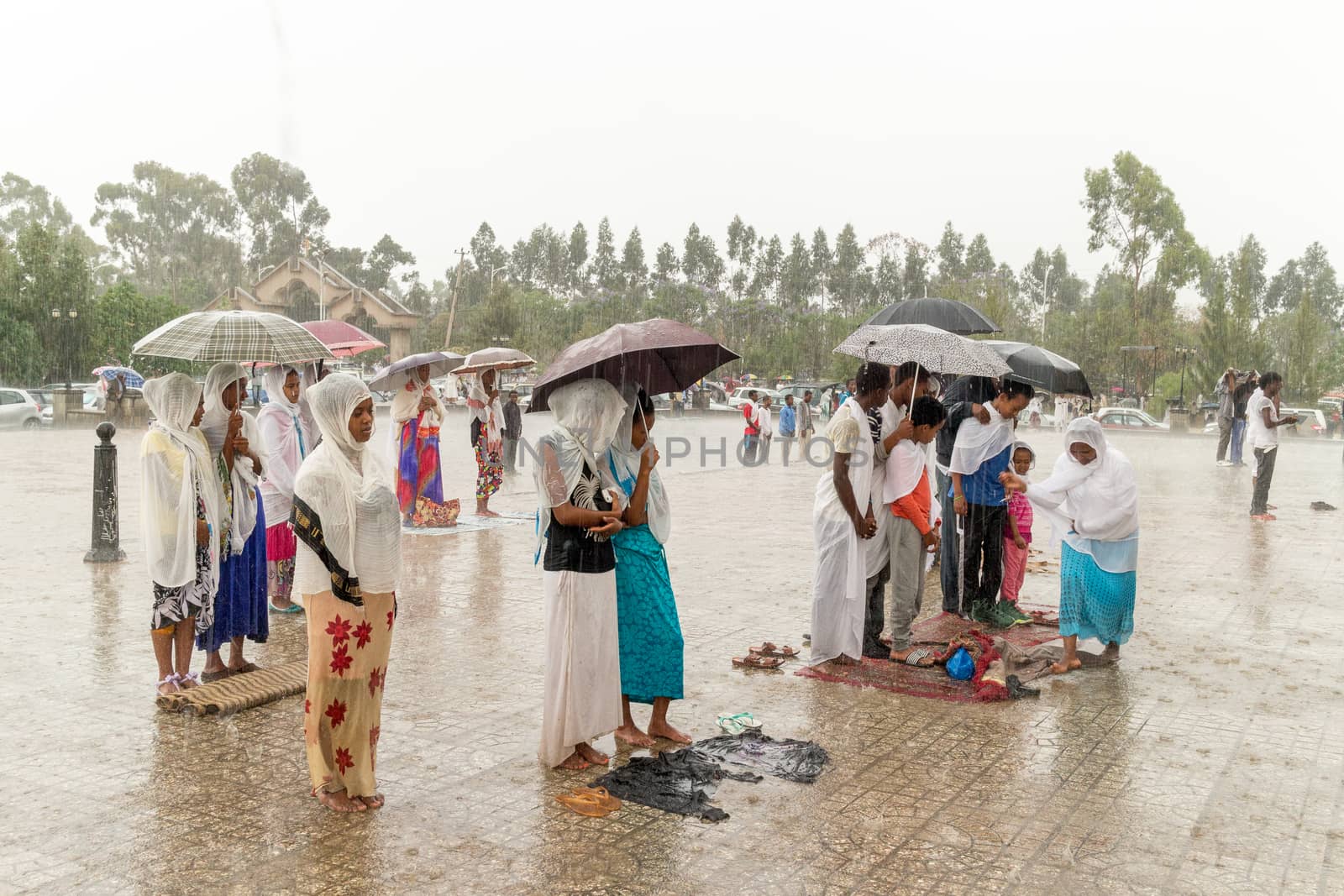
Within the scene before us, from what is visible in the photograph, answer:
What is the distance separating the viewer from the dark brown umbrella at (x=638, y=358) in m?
4.28

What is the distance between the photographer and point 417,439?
10.5 metres

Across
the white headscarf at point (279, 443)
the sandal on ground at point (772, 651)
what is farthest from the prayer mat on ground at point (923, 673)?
the white headscarf at point (279, 443)

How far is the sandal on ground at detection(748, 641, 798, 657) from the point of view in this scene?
6094 mm

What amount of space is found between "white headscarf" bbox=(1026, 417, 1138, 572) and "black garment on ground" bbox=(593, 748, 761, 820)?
270 centimetres

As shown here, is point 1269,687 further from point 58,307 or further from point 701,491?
point 58,307

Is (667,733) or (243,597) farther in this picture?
(243,597)

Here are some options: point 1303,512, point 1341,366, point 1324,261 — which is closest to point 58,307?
point 1303,512

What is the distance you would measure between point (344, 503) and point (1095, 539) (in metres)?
4.11

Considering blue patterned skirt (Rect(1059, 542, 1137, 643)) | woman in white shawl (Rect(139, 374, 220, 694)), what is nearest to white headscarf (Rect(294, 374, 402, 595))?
woman in white shawl (Rect(139, 374, 220, 694))

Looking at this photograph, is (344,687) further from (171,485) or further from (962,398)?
(962,398)

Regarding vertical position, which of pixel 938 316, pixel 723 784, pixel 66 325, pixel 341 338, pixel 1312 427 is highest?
pixel 66 325

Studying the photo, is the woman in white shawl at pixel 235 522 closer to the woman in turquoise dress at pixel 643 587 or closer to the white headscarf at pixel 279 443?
the white headscarf at pixel 279 443

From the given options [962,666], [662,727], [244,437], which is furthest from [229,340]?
[962,666]

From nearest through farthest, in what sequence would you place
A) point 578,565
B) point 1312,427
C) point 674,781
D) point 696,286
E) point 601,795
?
point 601,795
point 674,781
point 578,565
point 1312,427
point 696,286
